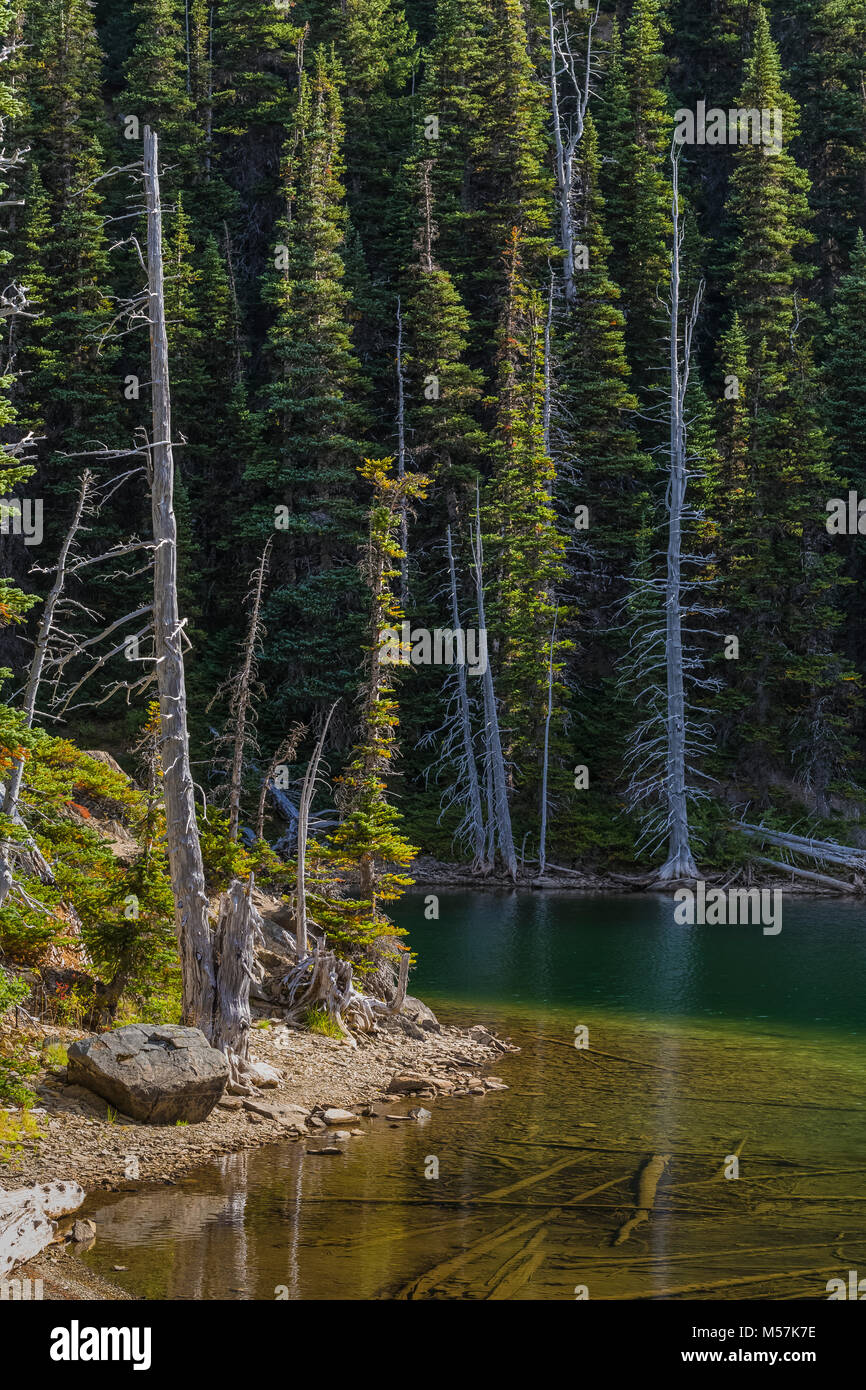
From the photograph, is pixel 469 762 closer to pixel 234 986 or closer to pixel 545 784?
pixel 545 784

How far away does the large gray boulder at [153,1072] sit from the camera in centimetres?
1269

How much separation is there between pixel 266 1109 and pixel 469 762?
1098 inches

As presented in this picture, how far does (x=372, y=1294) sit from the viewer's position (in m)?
9.20

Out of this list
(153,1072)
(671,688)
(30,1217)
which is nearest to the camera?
(30,1217)

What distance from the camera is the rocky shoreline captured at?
36.9ft

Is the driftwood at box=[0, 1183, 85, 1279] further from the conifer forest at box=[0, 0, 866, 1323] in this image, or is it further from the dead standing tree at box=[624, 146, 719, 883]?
the dead standing tree at box=[624, 146, 719, 883]

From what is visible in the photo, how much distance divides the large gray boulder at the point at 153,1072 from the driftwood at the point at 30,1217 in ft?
6.76

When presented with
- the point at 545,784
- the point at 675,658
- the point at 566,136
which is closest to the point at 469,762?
the point at 545,784

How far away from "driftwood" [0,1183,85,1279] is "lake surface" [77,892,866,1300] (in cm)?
33

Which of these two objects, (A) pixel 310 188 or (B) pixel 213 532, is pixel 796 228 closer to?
(A) pixel 310 188

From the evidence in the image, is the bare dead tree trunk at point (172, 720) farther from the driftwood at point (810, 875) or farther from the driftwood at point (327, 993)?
the driftwood at point (810, 875)

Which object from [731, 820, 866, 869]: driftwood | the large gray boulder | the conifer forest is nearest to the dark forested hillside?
the conifer forest

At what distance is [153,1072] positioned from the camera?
12758 millimetres
